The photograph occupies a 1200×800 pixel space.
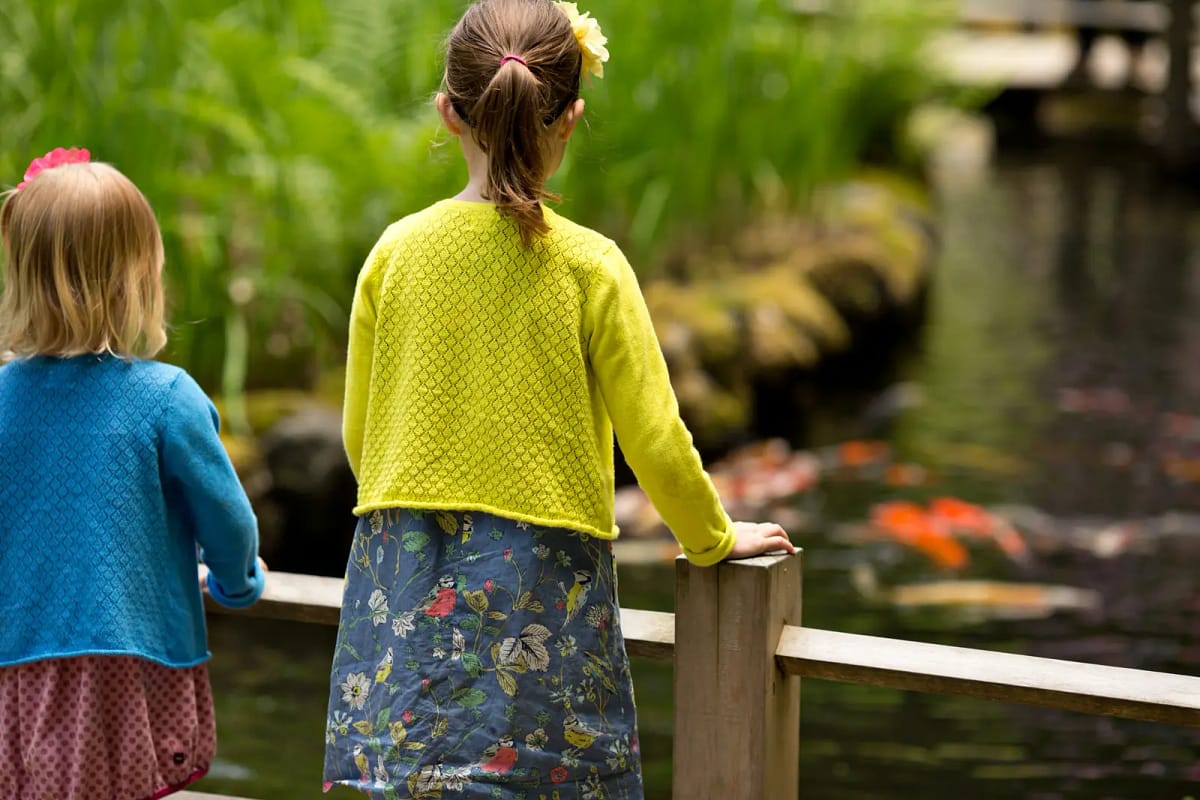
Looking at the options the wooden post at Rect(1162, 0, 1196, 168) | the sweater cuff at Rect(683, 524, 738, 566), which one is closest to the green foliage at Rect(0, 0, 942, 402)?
the sweater cuff at Rect(683, 524, 738, 566)

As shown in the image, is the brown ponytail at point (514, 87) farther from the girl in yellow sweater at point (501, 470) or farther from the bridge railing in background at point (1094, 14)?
the bridge railing in background at point (1094, 14)

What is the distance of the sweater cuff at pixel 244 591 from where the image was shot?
6.10 ft

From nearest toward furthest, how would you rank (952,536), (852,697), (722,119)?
(852,697)
(952,536)
(722,119)

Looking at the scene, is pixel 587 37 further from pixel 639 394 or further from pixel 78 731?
pixel 78 731

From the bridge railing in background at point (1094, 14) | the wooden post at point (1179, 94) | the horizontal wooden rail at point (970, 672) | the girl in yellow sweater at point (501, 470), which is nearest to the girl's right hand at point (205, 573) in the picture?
the girl in yellow sweater at point (501, 470)

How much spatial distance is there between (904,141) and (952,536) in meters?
5.39

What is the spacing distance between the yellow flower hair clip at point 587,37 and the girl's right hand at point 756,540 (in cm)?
51

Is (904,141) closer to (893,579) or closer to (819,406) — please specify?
(819,406)

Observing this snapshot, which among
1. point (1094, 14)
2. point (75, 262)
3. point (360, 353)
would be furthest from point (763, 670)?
point (1094, 14)

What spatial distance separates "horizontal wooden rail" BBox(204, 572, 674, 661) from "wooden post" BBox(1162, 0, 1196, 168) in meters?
12.0

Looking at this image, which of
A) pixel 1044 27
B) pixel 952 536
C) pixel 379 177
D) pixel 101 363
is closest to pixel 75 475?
pixel 101 363

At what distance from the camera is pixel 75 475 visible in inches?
66.9

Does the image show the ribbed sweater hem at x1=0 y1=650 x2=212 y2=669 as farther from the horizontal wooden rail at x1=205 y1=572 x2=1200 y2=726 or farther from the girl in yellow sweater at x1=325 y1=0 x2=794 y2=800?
the horizontal wooden rail at x1=205 y1=572 x2=1200 y2=726

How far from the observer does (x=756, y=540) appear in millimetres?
1751
